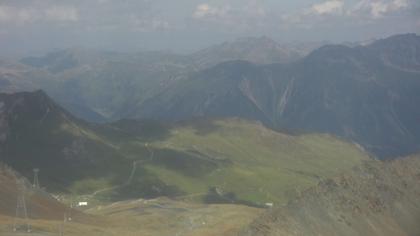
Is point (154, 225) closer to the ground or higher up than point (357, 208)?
closer to the ground

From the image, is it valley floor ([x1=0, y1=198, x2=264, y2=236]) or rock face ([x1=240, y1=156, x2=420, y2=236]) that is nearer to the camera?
valley floor ([x1=0, y1=198, x2=264, y2=236])

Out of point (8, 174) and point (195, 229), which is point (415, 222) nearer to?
point (195, 229)

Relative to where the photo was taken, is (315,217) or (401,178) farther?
(401,178)

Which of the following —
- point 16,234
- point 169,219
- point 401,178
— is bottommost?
point 169,219

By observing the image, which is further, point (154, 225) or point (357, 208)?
point (154, 225)

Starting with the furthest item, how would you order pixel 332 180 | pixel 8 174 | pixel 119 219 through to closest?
pixel 8 174, pixel 119 219, pixel 332 180

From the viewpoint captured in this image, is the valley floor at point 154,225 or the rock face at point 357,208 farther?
the rock face at point 357,208

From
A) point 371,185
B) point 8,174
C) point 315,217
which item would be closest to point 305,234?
point 315,217

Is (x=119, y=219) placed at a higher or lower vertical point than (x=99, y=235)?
lower
